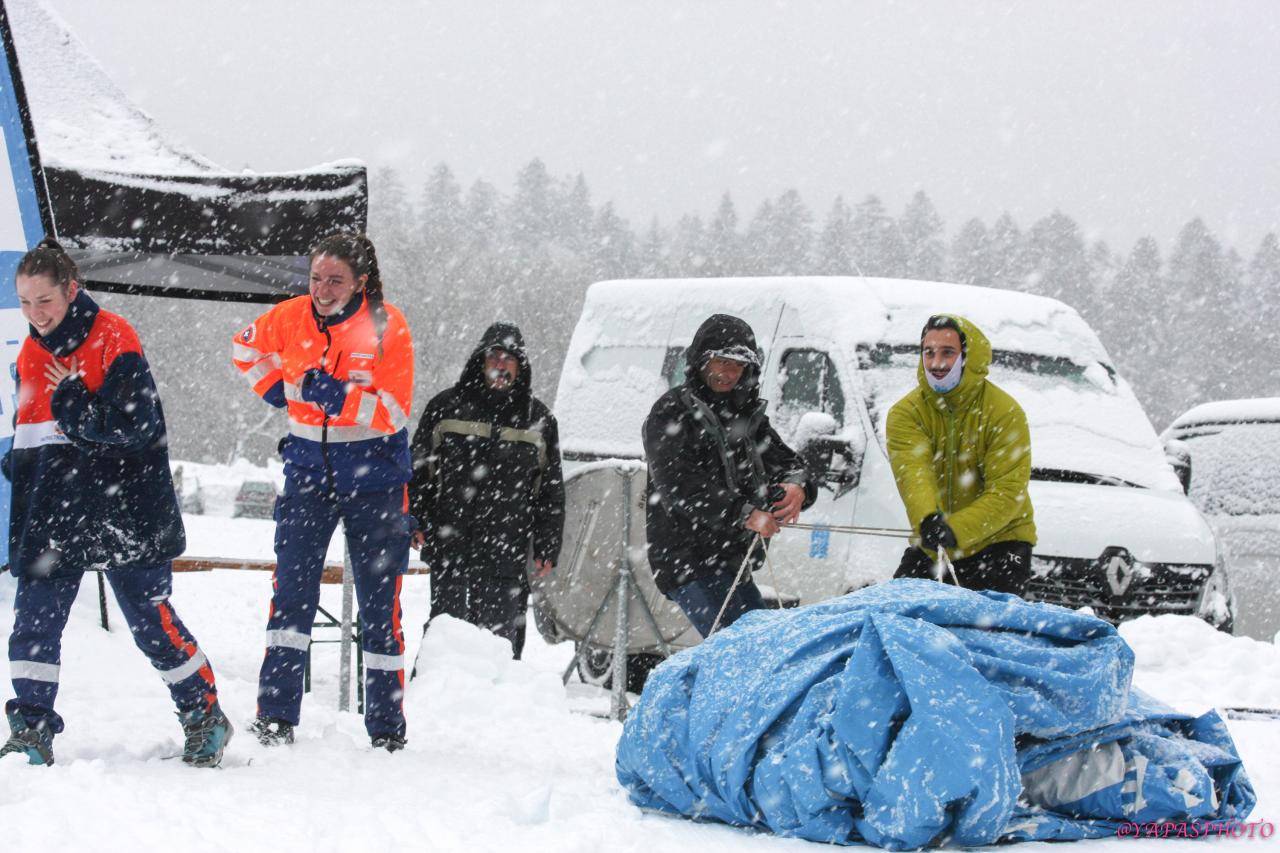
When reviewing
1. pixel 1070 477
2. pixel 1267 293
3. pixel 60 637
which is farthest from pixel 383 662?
pixel 1267 293

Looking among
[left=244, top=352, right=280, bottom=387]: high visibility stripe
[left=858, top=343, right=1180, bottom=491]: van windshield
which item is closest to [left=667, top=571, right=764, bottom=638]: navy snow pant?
[left=244, top=352, right=280, bottom=387]: high visibility stripe

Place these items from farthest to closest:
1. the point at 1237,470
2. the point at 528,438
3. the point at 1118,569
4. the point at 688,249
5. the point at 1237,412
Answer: the point at 688,249 < the point at 1237,412 < the point at 1237,470 < the point at 1118,569 < the point at 528,438

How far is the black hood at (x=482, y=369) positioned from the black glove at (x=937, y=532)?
219 cm

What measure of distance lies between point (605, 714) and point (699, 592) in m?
1.84

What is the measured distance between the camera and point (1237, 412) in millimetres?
10344

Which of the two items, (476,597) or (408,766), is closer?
(408,766)

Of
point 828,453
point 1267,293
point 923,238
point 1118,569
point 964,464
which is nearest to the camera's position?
point 964,464

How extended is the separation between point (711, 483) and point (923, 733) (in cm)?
199

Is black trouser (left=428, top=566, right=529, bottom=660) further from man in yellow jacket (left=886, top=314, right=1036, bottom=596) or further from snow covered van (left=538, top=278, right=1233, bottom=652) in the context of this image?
man in yellow jacket (left=886, top=314, right=1036, bottom=596)

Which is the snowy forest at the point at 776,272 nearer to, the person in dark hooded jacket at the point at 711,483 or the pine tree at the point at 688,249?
the pine tree at the point at 688,249

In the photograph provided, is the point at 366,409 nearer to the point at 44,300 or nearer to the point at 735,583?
the point at 44,300

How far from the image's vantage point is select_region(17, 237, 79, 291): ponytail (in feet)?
13.9

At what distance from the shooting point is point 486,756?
493cm

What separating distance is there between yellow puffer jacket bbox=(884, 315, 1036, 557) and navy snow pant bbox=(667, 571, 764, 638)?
678 mm
